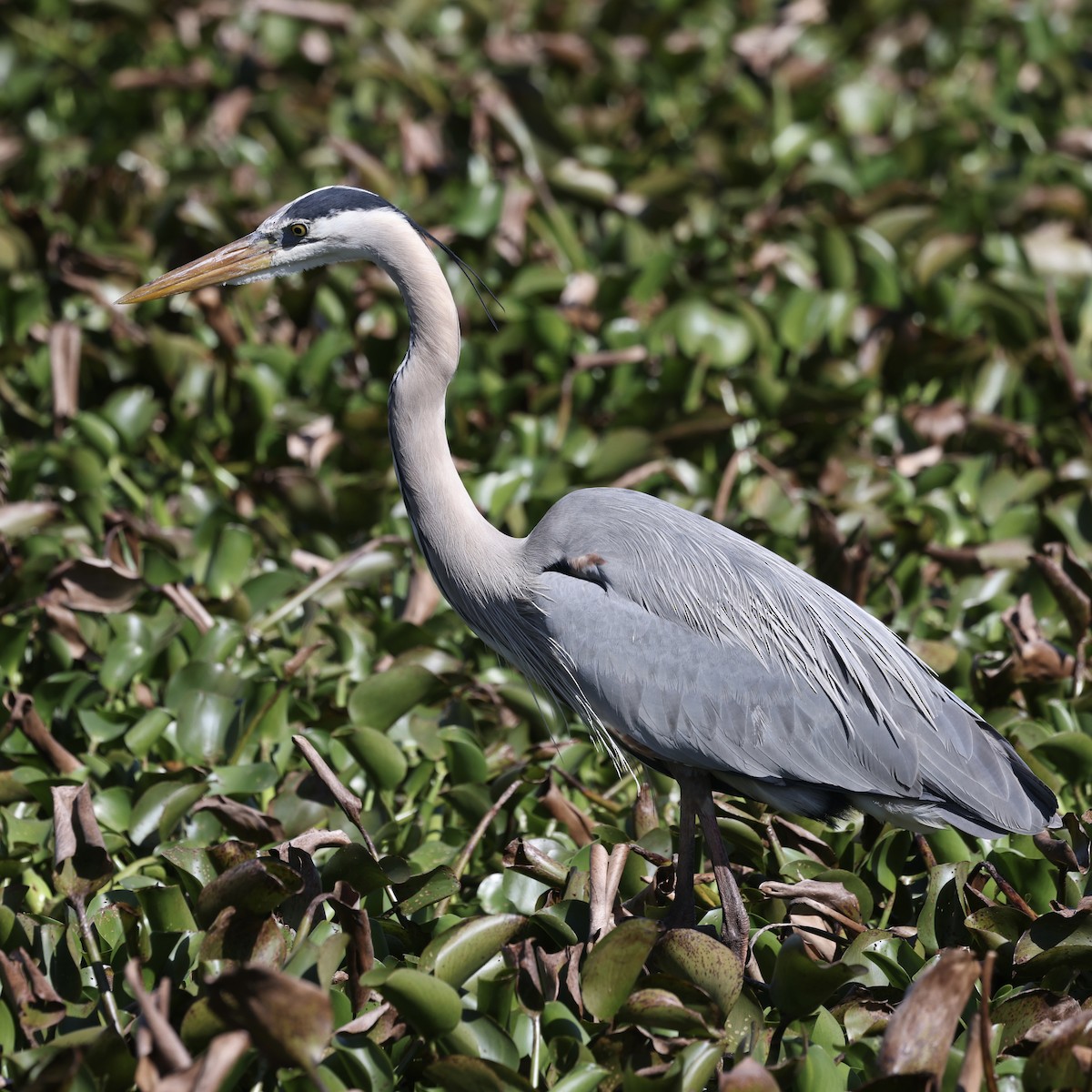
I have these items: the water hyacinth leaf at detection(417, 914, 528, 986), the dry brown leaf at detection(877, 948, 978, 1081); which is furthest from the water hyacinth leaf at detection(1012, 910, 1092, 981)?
the water hyacinth leaf at detection(417, 914, 528, 986)

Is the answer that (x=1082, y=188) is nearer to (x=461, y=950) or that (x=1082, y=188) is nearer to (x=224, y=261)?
(x=224, y=261)

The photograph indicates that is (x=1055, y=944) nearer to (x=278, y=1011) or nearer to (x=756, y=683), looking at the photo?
(x=756, y=683)

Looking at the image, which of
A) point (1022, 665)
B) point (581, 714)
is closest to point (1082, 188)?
point (1022, 665)

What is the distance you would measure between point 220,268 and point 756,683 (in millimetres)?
1539

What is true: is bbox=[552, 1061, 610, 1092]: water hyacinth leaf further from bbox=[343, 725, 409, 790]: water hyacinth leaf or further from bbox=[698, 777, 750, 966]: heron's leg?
bbox=[343, 725, 409, 790]: water hyacinth leaf

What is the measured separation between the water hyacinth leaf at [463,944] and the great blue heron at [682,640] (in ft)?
1.72

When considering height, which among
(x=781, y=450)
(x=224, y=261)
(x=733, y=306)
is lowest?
(x=781, y=450)

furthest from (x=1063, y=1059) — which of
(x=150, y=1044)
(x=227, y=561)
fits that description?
(x=227, y=561)

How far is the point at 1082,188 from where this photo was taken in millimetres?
6215

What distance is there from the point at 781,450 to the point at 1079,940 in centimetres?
260

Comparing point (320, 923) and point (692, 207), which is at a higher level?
point (692, 207)

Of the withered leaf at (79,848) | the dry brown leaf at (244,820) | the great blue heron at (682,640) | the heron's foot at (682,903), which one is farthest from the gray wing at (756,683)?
the withered leaf at (79,848)

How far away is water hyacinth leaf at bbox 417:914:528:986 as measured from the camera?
2.64 m

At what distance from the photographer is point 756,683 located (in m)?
3.14
